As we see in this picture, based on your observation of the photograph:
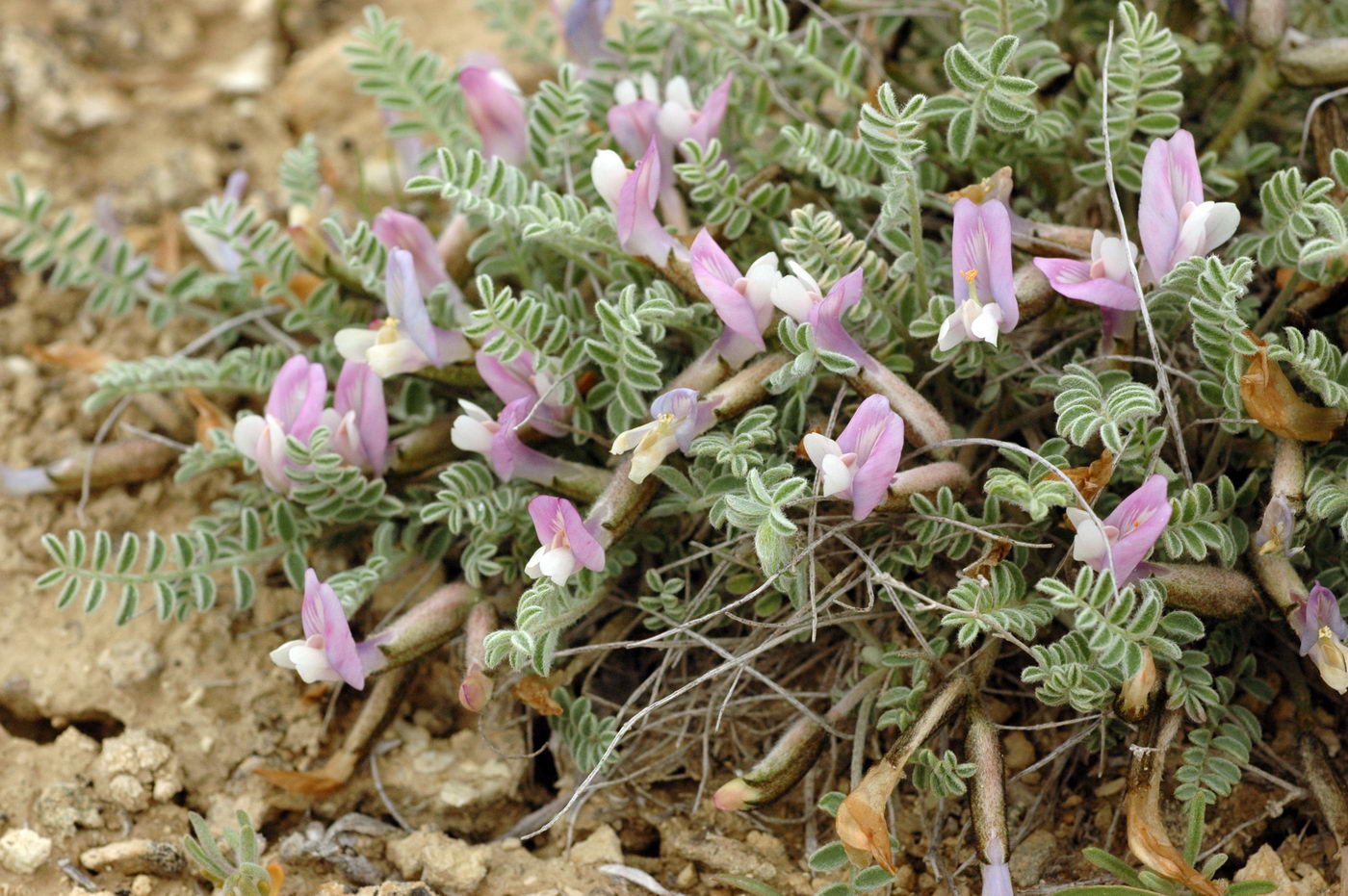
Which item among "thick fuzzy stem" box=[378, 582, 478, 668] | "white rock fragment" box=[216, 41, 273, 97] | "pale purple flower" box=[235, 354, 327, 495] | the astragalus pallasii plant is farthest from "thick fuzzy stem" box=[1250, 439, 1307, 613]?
"white rock fragment" box=[216, 41, 273, 97]

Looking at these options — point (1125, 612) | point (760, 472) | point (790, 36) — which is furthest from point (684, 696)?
point (790, 36)

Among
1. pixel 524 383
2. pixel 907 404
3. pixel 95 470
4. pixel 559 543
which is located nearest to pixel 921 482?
pixel 907 404

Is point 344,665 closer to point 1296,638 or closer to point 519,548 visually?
point 519,548

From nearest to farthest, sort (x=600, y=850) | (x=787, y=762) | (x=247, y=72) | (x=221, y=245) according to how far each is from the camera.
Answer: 1. (x=787, y=762)
2. (x=600, y=850)
3. (x=221, y=245)
4. (x=247, y=72)

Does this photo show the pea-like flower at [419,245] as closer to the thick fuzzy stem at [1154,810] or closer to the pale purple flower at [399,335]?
the pale purple flower at [399,335]

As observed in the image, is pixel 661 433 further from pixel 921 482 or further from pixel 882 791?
pixel 882 791
